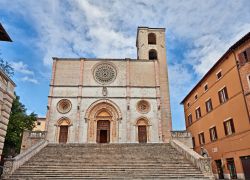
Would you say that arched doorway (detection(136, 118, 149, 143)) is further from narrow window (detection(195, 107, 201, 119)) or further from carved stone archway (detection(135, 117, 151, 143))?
narrow window (detection(195, 107, 201, 119))

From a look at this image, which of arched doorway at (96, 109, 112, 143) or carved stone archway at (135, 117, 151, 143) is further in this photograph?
arched doorway at (96, 109, 112, 143)

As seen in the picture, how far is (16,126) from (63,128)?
5.23 m

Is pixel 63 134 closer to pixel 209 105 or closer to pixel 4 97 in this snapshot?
pixel 4 97

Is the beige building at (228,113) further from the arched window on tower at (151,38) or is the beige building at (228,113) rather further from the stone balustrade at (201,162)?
the arched window on tower at (151,38)

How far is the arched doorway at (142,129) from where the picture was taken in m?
23.6

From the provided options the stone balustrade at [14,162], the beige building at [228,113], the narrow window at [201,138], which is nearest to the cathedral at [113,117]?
the stone balustrade at [14,162]

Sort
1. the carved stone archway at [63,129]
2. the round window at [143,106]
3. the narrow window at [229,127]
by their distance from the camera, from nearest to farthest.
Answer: the narrow window at [229,127] < the carved stone archway at [63,129] < the round window at [143,106]

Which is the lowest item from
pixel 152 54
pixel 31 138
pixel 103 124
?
pixel 31 138

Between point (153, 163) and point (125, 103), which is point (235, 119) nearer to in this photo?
point (153, 163)

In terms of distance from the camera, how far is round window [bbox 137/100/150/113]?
24.3 metres

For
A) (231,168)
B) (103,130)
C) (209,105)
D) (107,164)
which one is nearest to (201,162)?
(231,168)

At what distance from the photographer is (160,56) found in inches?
1125

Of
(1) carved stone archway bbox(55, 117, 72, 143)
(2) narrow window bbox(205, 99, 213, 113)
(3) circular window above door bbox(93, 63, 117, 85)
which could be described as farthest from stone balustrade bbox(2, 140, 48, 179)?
(2) narrow window bbox(205, 99, 213, 113)

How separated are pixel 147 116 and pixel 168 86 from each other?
5.47m
